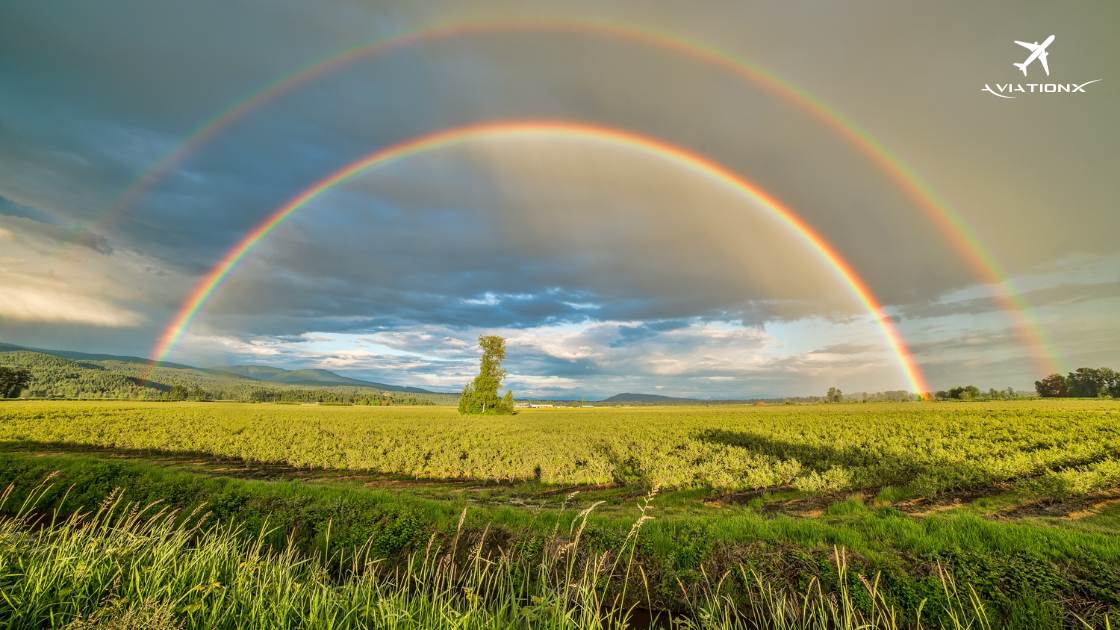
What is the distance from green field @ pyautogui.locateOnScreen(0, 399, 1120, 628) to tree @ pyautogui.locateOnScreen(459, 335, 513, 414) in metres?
60.1

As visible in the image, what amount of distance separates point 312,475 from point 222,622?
23.6 meters

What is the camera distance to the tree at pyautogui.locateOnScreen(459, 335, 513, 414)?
96.8m

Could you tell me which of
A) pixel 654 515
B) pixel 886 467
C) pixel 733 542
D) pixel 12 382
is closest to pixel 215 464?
pixel 654 515

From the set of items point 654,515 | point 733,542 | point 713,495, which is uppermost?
point 733,542

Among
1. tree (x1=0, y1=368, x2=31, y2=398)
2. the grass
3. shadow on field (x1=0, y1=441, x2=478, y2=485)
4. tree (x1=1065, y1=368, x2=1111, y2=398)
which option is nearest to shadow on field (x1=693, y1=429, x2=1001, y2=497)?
the grass

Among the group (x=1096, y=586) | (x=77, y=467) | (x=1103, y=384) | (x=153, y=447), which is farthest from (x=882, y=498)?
(x=1103, y=384)

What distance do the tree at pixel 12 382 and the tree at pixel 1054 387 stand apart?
35009 centimetres

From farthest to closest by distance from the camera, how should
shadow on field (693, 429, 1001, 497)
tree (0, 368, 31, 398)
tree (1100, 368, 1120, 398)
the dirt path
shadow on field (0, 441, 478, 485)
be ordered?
tree (1100, 368, 1120, 398) → tree (0, 368, 31, 398) → shadow on field (0, 441, 478, 485) → shadow on field (693, 429, 1001, 497) → the dirt path

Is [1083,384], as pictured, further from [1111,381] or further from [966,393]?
[966,393]

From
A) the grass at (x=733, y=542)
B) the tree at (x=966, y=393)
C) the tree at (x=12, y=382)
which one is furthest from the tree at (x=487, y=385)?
the tree at (x=966, y=393)

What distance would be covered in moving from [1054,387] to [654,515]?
247 m

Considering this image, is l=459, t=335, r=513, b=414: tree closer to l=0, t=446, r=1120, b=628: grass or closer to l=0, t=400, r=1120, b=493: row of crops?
l=0, t=400, r=1120, b=493: row of crops

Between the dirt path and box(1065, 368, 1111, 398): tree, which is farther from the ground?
box(1065, 368, 1111, 398): tree

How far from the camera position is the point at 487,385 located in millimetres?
97812
